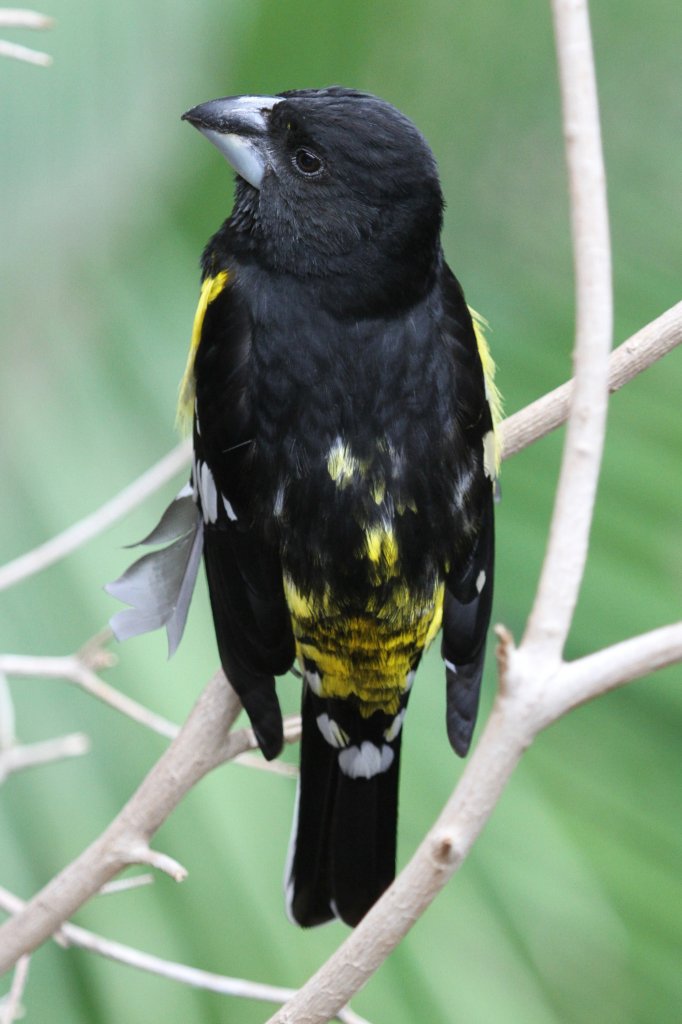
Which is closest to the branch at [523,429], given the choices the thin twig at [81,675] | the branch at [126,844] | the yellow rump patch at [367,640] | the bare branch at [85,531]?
the bare branch at [85,531]

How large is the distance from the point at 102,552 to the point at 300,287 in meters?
0.66

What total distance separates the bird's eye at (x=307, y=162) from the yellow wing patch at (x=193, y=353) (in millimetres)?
211

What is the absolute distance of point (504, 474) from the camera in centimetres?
219

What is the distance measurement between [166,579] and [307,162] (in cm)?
70

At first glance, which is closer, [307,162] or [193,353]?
[307,162]

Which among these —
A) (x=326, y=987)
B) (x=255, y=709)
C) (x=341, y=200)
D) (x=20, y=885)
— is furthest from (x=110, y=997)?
(x=341, y=200)

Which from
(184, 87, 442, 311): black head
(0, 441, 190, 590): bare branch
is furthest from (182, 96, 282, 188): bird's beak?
(0, 441, 190, 590): bare branch

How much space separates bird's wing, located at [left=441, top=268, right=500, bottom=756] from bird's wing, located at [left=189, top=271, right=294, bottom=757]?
26 centimetres

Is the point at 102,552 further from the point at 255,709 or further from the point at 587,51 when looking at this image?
the point at 587,51

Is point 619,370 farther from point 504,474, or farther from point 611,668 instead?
point 611,668

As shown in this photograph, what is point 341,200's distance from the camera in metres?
1.88

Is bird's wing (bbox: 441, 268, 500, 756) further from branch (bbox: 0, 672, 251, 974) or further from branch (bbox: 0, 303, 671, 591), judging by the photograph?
branch (bbox: 0, 672, 251, 974)

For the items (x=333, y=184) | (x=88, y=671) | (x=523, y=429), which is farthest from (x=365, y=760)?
(x=333, y=184)

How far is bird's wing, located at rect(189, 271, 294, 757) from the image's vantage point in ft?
6.13
